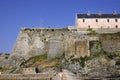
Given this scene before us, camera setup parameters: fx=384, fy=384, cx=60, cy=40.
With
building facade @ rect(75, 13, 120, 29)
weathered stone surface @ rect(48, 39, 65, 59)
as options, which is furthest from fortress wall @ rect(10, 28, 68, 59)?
building facade @ rect(75, 13, 120, 29)

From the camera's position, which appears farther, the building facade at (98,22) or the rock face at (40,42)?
the building facade at (98,22)

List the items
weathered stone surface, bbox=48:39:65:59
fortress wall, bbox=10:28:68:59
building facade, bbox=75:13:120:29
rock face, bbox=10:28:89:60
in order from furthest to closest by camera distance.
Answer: fortress wall, bbox=10:28:68:59, building facade, bbox=75:13:120:29, rock face, bbox=10:28:89:60, weathered stone surface, bbox=48:39:65:59

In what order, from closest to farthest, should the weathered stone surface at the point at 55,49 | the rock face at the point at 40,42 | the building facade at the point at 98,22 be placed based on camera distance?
the weathered stone surface at the point at 55,49
the rock face at the point at 40,42
the building facade at the point at 98,22

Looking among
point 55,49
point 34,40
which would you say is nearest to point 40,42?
point 34,40

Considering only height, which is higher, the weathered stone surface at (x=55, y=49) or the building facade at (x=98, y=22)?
the building facade at (x=98, y=22)

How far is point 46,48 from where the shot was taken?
60250 millimetres

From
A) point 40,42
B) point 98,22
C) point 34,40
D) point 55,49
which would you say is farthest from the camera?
point 34,40

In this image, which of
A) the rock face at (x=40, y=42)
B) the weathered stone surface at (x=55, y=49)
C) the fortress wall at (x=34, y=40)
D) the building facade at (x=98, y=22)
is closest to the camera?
the weathered stone surface at (x=55, y=49)

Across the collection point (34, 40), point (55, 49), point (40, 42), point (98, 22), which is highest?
point (98, 22)

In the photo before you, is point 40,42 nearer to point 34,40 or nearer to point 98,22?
point 34,40

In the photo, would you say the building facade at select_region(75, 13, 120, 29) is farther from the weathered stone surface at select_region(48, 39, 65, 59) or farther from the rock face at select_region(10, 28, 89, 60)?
the weathered stone surface at select_region(48, 39, 65, 59)

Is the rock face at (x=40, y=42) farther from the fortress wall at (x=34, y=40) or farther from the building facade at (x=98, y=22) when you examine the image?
the building facade at (x=98, y=22)

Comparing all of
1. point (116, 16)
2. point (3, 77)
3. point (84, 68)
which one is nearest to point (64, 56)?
point (84, 68)

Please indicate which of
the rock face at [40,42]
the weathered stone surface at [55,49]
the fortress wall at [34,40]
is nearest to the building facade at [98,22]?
the rock face at [40,42]
